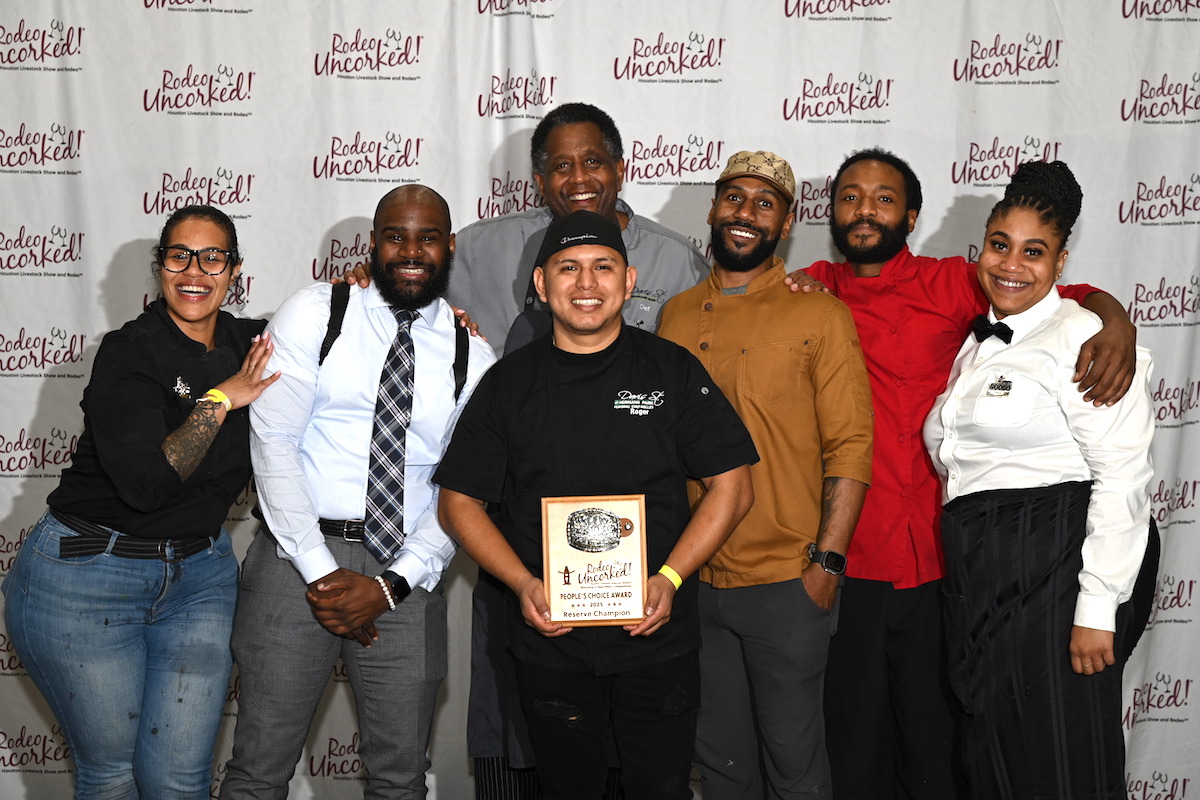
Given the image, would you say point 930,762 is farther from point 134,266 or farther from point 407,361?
point 134,266

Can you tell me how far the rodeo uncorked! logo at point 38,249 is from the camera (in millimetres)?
4102

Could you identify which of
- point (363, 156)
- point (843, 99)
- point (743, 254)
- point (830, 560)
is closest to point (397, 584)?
point (830, 560)

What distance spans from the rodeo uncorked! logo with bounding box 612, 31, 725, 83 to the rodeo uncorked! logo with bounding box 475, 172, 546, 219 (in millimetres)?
627

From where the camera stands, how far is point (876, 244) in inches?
122

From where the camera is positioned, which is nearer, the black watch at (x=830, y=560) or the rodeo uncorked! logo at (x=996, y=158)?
the black watch at (x=830, y=560)

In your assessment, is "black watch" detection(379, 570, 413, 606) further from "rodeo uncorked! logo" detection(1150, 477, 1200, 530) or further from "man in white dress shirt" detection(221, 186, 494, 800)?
"rodeo uncorked! logo" detection(1150, 477, 1200, 530)

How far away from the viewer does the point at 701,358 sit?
9.64 feet

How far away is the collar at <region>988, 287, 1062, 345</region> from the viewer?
2.69m

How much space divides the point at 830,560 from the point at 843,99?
2.17 meters

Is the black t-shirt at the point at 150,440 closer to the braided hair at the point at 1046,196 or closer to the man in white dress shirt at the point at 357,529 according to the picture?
the man in white dress shirt at the point at 357,529

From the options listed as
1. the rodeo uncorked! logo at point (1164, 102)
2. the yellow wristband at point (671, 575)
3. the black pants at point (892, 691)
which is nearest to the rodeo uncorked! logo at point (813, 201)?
the rodeo uncorked! logo at point (1164, 102)

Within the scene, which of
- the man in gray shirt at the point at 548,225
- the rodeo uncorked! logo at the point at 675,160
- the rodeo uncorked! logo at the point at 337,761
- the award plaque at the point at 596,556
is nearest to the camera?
the award plaque at the point at 596,556

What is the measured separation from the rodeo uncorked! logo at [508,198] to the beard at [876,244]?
4.78 ft

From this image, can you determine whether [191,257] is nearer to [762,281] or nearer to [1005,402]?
[762,281]
